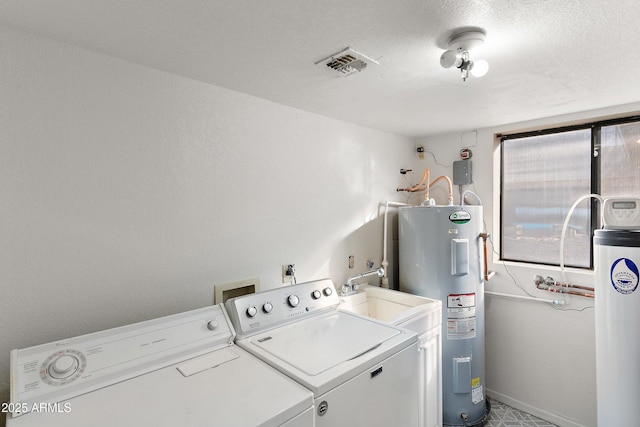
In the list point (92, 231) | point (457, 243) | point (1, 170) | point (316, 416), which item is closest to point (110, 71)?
point (1, 170)

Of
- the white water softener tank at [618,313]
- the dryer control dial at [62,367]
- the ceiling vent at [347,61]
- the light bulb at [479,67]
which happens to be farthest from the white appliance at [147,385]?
the white water softener tank at [618,313]

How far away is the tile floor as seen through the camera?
7.34 feet

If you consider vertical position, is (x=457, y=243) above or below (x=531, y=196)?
below

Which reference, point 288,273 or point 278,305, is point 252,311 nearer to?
point 278,305

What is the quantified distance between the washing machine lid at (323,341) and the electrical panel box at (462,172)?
1685mm

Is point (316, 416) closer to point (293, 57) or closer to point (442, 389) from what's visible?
point (293, 57)

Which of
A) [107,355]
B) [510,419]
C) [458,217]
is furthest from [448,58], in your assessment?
[510,419]

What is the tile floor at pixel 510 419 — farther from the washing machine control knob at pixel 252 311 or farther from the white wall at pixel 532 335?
the washing machine control knob at pixel 252 311

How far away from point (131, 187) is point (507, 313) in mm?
2813

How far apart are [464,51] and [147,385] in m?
1.74

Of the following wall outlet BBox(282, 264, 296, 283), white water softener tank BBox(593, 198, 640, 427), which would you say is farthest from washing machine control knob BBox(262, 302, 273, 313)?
white water softener tank BBox(593, 198, 640, 427)

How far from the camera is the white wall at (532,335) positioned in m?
2.13

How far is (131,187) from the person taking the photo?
1.36 metres

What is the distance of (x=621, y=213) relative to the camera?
1.66 metres
